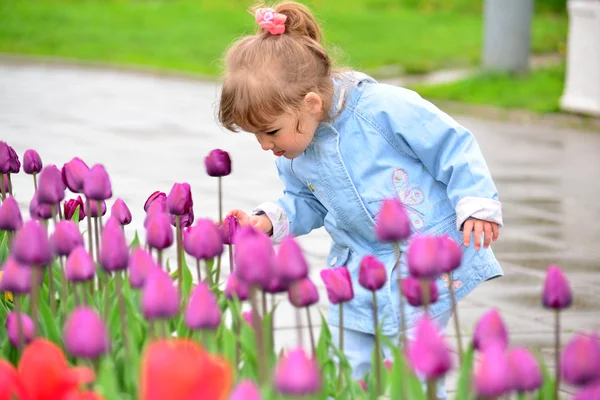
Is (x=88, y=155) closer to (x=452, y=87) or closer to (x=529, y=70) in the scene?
(x=452, y=87)

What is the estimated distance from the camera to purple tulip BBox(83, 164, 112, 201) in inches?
110

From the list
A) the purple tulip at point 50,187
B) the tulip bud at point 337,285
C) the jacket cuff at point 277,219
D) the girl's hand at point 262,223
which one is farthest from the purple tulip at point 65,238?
the jacket cuff at point 277,219

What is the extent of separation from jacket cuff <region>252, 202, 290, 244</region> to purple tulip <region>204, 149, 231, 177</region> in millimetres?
516

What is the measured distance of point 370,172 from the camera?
3.70 m

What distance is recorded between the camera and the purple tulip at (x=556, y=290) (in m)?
2.07

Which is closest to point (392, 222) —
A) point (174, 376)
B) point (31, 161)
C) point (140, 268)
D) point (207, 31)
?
point (140, 268)

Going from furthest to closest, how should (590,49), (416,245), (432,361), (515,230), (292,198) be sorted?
1. (590,49)
2. (515,230)
3. (292,198)
4. (416,245)
5. (432,361)

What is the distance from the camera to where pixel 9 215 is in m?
2.70

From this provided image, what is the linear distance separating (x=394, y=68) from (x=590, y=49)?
18.2 feet

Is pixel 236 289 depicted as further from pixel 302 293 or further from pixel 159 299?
pixel 159 299

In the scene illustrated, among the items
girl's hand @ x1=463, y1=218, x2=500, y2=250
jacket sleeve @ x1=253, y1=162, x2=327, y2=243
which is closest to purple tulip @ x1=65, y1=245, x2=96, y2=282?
girl's hand @ x1=463, y1=218, x2=500, y2=250

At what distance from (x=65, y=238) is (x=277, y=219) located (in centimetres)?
126

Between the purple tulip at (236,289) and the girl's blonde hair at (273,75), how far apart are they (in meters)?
1.01

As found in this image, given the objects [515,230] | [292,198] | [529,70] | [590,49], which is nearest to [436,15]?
[529,70]
